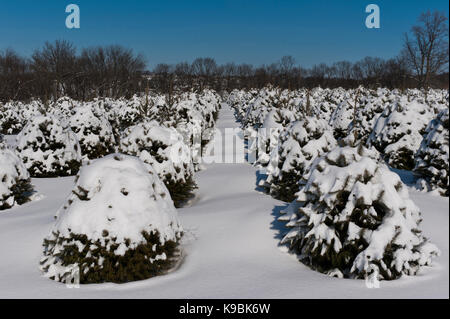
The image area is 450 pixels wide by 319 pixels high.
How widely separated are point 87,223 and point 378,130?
950 centimetres

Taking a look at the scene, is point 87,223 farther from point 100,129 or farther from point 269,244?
point 100,129

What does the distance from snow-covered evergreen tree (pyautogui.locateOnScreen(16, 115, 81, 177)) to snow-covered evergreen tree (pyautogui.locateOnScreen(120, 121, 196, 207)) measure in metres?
4.12

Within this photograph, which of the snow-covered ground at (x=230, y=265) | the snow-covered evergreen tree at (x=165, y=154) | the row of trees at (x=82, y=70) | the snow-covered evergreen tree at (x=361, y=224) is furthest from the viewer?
the row of trees at (x=82, y=70)

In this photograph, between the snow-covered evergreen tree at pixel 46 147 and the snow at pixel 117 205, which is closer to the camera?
the snow at pixel 117 205

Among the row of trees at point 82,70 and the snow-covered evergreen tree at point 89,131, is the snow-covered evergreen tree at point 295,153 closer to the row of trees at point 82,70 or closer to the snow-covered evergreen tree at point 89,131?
the snow-covered evergreen tree at point 89,131

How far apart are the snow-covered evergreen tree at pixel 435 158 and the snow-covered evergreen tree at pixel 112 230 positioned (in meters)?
5.72

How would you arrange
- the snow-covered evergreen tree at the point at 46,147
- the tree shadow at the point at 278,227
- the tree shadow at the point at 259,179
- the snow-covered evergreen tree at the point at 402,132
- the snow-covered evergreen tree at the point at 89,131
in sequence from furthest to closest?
the snow-covered evergreen tree at the point at 89,131
the snow-covered evergreen tree at the point at 46,147
the snow-covered evergreen tree at the point at 402,132
the tree shadow at the point at 259,179
the tree shadow at the point at 278,227

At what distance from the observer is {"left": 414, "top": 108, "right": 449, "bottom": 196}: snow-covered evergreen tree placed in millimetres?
7266

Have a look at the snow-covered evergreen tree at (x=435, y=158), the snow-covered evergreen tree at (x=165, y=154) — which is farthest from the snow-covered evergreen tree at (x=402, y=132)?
the snow-covered evergreen tree at (x=165, y=154)

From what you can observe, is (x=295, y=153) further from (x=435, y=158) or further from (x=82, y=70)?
(x=82, y=70)

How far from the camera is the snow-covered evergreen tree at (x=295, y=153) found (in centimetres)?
787

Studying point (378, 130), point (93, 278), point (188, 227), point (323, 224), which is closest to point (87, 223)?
point (93, 278)

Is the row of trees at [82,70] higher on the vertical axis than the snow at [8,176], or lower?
→ higher

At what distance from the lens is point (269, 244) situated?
5.44 m
